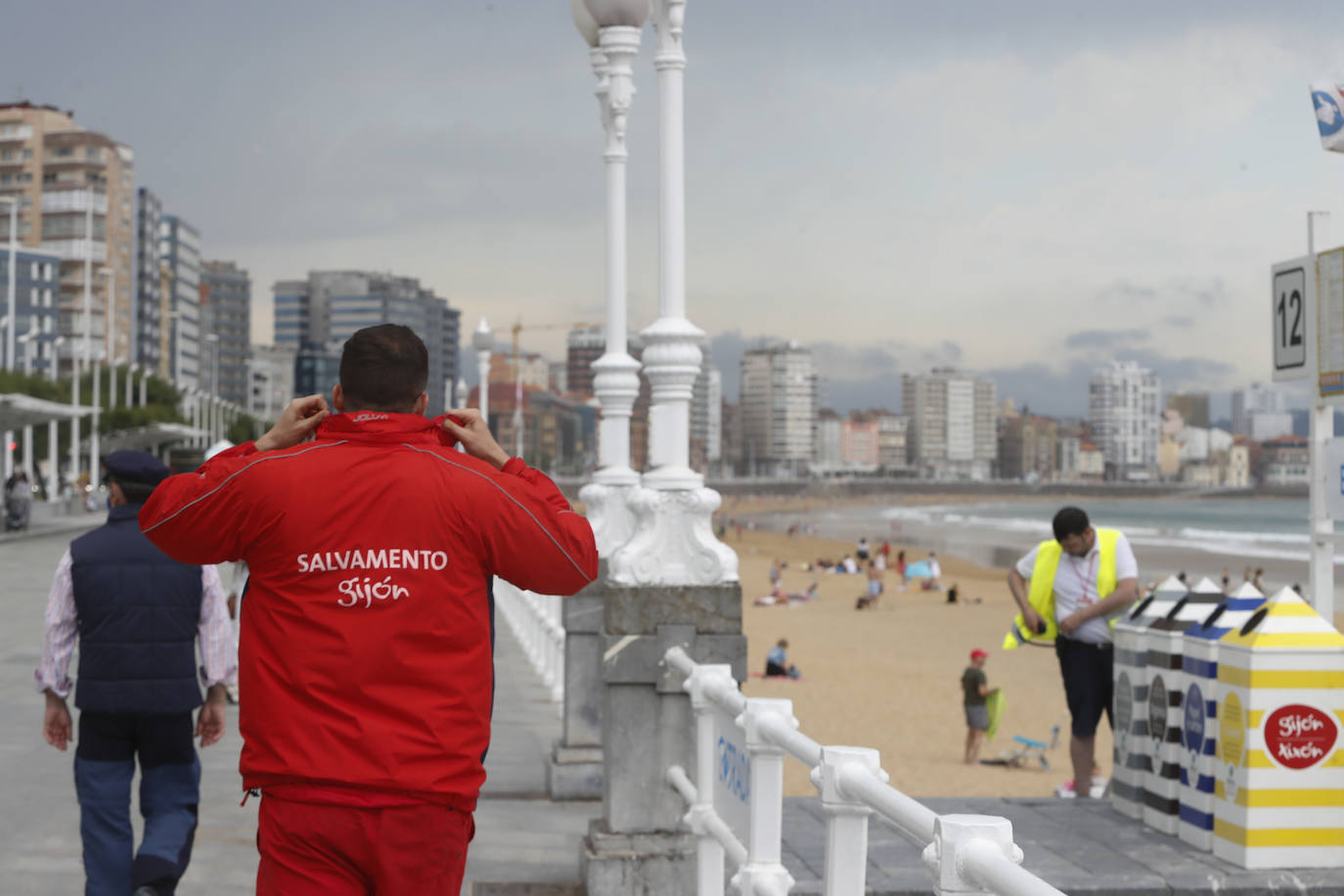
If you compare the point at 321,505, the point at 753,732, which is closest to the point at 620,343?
the point at 753,732

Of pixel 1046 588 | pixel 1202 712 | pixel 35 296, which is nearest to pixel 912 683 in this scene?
pixel 1046 588

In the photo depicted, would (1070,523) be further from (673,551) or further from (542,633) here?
(542,633)

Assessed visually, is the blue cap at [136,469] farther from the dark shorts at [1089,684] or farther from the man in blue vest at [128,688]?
the dark shorts at [1089,684]

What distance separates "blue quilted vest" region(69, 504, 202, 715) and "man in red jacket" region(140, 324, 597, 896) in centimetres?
202

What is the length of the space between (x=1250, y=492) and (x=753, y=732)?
207 m

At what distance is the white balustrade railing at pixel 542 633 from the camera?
37.2ft

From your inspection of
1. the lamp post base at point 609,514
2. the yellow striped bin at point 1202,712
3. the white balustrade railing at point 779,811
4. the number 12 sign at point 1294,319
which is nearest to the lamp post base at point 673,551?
the white balustrade railing at point 779,811

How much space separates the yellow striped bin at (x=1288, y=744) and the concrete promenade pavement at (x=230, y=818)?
8.68ft

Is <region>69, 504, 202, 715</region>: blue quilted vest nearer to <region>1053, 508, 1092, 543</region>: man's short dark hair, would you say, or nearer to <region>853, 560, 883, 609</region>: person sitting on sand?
<region>1053, 508, 1092, 543</region>: man's short dark hair

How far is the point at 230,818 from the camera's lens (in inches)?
288

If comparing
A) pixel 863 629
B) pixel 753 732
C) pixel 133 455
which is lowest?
pixel 863 629

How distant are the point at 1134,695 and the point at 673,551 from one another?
8.17 ft

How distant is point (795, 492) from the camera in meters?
175

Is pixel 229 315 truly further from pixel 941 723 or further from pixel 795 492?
pixel 941 723
